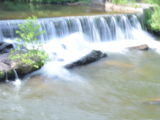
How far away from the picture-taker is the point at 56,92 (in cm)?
869

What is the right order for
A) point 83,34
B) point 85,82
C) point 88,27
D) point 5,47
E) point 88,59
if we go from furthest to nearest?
point 88,27 → point 83,34 → point 88,59 → point 5,47 → point 85,82

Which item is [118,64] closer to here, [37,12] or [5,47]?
[5,47]

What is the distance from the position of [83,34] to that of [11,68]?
20.3 feet

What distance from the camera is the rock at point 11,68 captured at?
9.23 meters

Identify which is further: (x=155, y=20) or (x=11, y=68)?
(x=155, y=20)

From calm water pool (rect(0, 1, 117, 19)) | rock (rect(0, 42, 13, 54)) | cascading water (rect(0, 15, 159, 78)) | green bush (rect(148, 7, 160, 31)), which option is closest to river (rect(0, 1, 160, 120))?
cascading water (rect(0, 15, 159, 78))

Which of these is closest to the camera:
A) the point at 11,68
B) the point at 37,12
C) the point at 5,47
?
the point at 11,68

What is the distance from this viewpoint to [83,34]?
14.9m

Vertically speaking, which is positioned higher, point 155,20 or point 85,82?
point 155,20

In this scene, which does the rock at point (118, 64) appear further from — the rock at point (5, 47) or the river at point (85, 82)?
the rock at point (5, 47)

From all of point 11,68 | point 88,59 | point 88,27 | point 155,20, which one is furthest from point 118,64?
point 155,20

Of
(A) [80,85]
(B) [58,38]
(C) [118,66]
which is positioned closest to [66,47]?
(B) [58,38]

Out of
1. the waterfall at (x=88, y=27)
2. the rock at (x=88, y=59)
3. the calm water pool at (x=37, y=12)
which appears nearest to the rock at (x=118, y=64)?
the rock at (x=88, y=59)

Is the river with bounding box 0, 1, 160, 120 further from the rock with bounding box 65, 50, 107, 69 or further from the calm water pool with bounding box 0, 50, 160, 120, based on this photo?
the rock with bounding box 65, 50, 107, 69
